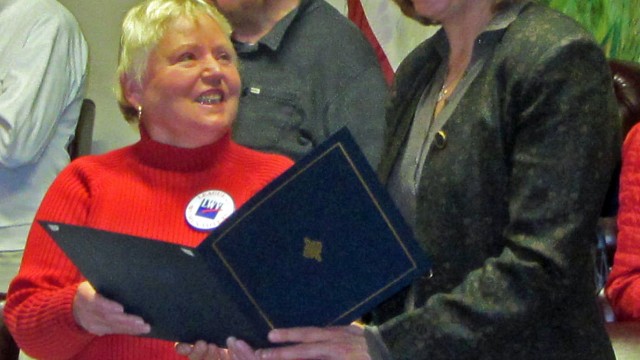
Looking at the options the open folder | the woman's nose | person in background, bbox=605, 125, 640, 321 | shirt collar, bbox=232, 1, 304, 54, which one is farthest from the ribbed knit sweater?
person in background, bbox=605, 125, 640, 321

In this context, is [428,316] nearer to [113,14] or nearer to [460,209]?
[460,209]

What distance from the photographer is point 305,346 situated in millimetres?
1405

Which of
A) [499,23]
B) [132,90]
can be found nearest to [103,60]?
[132,90]

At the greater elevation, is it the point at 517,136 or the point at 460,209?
the point at 517,136

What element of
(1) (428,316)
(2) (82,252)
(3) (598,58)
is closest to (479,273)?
(1) (428,316)

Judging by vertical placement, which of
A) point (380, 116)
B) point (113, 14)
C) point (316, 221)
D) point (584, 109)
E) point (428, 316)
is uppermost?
point (584, 109)

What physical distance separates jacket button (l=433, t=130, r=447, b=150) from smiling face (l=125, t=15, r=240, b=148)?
0.48m

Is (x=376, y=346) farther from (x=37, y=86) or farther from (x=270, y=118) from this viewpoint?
(x=37, y=86)

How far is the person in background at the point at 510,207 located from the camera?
1.31 metres

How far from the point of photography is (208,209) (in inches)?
70.1

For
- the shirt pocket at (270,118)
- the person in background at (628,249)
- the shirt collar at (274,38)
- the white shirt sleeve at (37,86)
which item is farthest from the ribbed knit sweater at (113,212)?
the white shirt sleeve at (37,86)

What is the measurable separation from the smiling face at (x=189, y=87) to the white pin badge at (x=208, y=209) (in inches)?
4.4

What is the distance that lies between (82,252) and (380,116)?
1007 mm

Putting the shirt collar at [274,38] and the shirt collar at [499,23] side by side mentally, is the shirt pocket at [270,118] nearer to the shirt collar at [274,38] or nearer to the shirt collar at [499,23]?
the shirt collar at [274,38]
